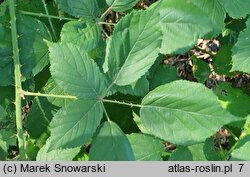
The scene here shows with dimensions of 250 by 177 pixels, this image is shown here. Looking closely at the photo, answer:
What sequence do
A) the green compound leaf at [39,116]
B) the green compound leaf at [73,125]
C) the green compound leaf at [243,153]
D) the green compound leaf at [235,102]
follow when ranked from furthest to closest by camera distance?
the green compound leaf at [235,102] < the green compound leaf at [39,116] < the green compound leaf at [243,153] < the green compound leaf at [73,125]

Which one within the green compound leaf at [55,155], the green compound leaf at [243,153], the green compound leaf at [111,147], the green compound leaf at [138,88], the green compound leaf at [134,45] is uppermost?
the green compound leaf at [134,45]

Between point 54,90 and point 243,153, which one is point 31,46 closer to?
point 54,90

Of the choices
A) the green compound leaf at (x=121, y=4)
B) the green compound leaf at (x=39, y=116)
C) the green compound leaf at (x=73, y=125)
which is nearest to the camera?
the green compound leaf at (x=73, y=125)

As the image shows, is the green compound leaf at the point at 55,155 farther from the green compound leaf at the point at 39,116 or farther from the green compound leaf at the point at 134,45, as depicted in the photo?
the green compound leaf at the point at 134,45

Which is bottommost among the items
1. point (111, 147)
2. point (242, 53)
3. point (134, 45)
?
point (111, 147)

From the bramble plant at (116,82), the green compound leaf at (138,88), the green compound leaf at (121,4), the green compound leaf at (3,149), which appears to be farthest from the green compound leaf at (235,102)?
the green compound leaf at (3,149)

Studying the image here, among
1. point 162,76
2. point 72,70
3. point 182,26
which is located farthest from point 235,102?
Answer: point 72,70

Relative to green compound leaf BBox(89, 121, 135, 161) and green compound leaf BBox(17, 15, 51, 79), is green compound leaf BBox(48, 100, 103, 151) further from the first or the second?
green compound leaf BBox(17, 15, 51, 79)

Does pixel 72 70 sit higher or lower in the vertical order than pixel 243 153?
higher
